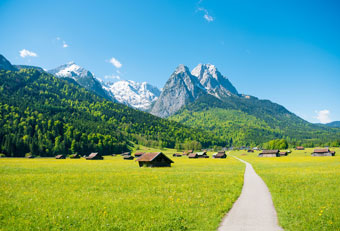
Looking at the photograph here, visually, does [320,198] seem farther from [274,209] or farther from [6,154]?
[6,154]

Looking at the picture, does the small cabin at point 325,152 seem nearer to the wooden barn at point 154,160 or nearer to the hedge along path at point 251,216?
the wooden barn at point 154,160

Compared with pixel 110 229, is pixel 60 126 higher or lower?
higher

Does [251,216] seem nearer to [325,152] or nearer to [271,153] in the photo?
[325,152]

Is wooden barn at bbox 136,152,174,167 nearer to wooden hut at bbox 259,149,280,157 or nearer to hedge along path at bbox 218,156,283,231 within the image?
hedge along path at bbox 218,156,283,231

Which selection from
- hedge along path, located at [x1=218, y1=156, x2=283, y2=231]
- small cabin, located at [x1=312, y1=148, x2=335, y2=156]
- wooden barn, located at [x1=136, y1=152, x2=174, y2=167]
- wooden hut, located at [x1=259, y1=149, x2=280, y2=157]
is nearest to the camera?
hedge along path, located at [x1=218, y1=156, x2=283, y2=231]

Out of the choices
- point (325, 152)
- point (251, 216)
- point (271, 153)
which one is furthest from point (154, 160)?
point (325, 152)

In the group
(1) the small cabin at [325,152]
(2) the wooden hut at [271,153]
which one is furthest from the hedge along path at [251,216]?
(2) the wooden hut at [271,153]

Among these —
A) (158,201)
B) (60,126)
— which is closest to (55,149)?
(60,126)

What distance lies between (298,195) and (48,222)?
20750 millimetres

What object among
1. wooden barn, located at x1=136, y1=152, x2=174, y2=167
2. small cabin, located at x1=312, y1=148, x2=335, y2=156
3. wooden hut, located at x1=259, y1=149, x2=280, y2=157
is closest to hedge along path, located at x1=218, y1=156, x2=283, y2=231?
wooden barn, located at x1=136, y1=152, x2=174, y2=167

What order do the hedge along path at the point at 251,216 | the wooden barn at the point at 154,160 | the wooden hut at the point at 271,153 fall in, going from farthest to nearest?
the wooden hut at the point at 271,153 < the wooden barn at the point at 154,160 < the hedge along path at the point at 251,216

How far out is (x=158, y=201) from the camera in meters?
17.6

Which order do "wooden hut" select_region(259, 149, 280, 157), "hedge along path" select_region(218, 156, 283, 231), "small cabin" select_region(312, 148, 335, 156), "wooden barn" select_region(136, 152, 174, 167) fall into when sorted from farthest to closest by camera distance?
"wooden hut" select_region(259, 149, 280, 157), "small cabin" select_region(312, 148, 335, 156), "wooden barn" select_region(136, 152, 174, 167), "hedge along path" select_region(218, 156, 283, 231)

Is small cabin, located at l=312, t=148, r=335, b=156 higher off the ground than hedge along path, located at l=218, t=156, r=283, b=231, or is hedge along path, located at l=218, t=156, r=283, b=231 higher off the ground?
hedge along path, located at l=218, t=156, r=283, b=231
